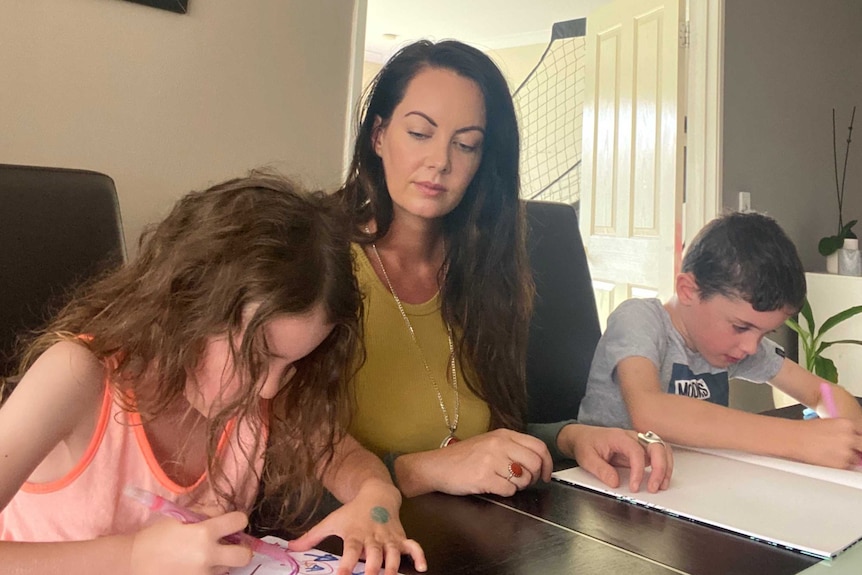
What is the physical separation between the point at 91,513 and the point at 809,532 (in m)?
0.68

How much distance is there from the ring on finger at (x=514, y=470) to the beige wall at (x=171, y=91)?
0.99 metres

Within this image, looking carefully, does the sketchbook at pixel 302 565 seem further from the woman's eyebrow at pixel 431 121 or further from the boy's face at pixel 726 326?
the boy's face at pixel 726 326

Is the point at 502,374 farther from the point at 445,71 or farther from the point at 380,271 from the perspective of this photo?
the point at 445,71

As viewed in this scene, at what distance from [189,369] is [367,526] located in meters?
0.23

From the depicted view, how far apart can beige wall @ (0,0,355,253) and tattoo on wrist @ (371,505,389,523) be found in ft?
3.26

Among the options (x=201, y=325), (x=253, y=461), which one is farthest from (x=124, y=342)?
(x=253, y=461)

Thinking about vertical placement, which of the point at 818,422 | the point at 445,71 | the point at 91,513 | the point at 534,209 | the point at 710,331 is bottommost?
the point at 91,513

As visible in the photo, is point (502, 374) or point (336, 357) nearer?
point (336, 357)

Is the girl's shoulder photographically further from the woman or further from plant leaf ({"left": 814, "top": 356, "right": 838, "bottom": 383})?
plant leaf ({"left": 814, "top": 356, "right": 838, "bottom": 383})

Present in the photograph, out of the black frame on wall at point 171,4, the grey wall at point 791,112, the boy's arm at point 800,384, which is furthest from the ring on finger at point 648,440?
the grey wall at point 791,112

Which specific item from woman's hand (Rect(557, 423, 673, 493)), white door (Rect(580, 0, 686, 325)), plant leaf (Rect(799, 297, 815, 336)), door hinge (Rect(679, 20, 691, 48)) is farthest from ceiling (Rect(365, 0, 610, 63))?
woman's hand (Rect(557, 423, 673, 493))

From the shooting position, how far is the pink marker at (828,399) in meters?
1.30

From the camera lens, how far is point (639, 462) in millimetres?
810

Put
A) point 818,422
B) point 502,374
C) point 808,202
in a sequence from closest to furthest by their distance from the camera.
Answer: point 818,422, point 502,374, point 808,202
